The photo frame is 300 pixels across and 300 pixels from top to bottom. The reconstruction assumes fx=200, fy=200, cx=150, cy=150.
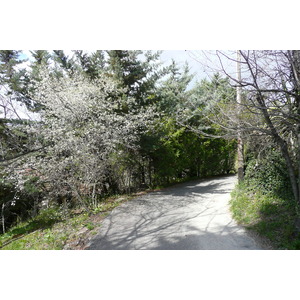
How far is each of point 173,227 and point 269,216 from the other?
139 centimetres

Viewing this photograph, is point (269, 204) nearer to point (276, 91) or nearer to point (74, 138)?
point (276, 91)

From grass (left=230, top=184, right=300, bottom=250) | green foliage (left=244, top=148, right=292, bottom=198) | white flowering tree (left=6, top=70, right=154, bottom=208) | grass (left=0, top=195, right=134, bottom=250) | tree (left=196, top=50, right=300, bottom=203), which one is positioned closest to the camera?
grass (left=230, top=184, right=300, bottom=250)

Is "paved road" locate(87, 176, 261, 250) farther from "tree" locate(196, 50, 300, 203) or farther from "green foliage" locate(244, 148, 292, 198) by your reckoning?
"tree" locate(196, 50, 300, 203)

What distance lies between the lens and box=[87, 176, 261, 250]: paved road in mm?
2545

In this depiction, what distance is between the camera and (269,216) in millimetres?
2887

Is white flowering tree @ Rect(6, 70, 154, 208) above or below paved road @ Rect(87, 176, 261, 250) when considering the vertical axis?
above

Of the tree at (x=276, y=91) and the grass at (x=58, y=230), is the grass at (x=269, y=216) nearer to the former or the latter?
the tree at (x=276, y=91)

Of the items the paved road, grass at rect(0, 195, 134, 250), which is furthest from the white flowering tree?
the paved road

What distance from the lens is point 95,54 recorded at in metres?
5.24

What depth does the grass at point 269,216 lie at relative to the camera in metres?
2.37

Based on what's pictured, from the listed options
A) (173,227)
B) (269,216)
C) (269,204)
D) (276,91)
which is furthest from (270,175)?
(173,227)

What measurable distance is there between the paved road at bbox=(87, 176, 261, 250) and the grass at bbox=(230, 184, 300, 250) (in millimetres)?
181

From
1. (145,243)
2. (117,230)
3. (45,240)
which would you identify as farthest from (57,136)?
(145,243)

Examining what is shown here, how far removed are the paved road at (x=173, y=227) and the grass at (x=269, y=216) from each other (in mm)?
181
